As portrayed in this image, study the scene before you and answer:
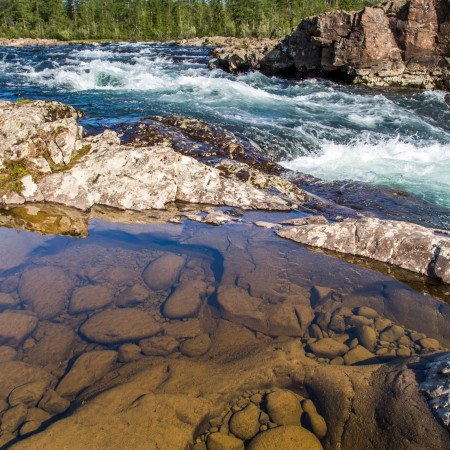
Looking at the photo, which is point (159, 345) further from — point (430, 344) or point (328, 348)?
point (430, 344)

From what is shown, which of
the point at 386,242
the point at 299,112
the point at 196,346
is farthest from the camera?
the point at 299,112

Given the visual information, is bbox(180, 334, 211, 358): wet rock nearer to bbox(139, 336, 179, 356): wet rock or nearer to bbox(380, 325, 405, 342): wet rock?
bbox(139, 336, 179, 356): wet rock

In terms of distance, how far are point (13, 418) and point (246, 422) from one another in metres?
1.32

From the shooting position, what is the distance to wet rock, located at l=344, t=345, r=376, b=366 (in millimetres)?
2223

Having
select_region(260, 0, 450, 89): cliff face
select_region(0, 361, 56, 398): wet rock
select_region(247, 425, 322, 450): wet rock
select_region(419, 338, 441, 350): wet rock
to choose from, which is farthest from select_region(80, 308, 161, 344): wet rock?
select_region(260, 0, 450, 89): cliff face

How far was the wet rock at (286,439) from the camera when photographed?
1.68 metres

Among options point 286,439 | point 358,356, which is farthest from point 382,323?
point 286,439

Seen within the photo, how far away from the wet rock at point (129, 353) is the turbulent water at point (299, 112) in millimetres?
6478

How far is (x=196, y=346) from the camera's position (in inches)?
93.0

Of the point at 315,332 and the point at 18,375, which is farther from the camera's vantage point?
the point at 315,332

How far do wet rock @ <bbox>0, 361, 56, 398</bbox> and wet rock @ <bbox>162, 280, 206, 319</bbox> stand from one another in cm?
93

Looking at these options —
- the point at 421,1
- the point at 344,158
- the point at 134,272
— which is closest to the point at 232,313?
the point at 134,272

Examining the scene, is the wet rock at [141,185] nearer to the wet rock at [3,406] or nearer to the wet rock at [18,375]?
the wet rock at [18,375]

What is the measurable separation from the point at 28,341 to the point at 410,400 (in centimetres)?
258
